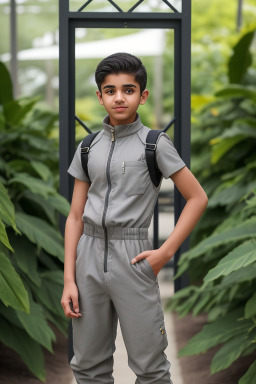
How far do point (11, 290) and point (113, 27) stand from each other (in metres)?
1.58

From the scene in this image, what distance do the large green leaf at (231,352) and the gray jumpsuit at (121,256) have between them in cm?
128

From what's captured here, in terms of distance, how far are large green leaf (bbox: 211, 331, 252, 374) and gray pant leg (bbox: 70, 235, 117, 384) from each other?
4.34ft

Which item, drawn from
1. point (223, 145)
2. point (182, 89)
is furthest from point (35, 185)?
point (223, 145)

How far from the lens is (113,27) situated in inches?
154

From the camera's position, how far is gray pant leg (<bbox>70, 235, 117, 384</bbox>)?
2660mm

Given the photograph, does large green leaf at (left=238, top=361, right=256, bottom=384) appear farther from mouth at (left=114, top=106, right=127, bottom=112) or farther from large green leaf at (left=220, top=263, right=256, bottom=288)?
mouth at (left=114, top=106, right=127, bottom=112)

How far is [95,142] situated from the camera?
9.10ft

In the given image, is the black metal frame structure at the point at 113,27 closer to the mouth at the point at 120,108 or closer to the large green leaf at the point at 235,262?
the large green leaf at the point at 235,262

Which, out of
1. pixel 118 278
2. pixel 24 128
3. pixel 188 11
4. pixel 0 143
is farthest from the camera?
pixel 24 128

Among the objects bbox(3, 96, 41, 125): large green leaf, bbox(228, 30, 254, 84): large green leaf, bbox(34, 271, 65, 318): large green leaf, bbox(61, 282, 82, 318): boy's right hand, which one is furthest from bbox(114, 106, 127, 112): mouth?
bbox(228, 30, 254, 84): large green leaf

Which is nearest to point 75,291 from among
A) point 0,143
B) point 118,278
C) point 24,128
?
point 118,278

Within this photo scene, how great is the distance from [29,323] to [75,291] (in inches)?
59.4

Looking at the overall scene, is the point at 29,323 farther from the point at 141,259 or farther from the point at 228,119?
the point at 228,119

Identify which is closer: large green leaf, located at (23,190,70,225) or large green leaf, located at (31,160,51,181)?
large green leaf, located at (23,190,70,225)
